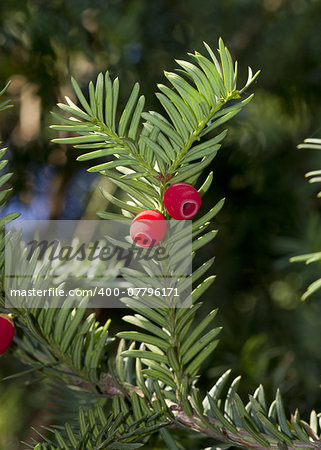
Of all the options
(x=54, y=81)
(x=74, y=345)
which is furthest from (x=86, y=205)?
(x=74, y=345)

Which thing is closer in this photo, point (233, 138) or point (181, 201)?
point (181, 201)

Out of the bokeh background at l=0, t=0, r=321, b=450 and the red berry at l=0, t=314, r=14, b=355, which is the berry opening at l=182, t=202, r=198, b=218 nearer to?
the red berry at l=0, t=314, r=14, b=355

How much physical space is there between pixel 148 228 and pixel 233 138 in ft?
1.46

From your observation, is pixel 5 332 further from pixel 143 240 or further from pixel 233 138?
pixel 233 138

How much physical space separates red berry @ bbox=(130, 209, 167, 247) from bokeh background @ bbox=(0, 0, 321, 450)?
0.35 meters

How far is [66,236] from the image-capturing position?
0.64 m

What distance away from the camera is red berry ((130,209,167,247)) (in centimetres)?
26

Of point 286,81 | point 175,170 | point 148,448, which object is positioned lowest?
point 148,448

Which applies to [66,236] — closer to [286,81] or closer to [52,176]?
[52,176]

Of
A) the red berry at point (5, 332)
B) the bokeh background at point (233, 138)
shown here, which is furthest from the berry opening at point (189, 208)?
the bokeh background at point (233, 138)

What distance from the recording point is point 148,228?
0.26 m

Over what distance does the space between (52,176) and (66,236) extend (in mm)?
102

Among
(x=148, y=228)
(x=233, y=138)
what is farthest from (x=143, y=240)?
(x=233, y=138)

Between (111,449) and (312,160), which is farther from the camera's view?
(312,160)
